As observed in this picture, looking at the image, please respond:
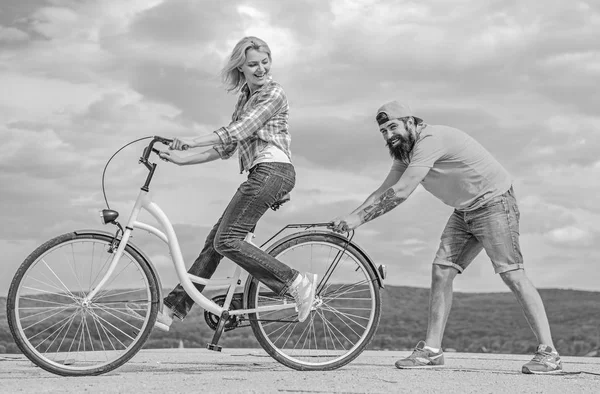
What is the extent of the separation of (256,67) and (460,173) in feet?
5.41

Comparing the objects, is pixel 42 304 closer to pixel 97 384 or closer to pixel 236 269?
pixel 97 384

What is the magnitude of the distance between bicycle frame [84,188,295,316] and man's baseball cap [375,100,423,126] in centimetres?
122

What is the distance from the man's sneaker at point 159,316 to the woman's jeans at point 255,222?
22.0 inches

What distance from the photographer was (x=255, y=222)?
4.95m

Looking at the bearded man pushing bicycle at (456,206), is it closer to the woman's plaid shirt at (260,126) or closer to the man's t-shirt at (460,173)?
the man's t-shirt at (460,173)

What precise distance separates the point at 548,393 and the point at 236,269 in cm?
213

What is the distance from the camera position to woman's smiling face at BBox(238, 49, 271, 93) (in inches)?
193

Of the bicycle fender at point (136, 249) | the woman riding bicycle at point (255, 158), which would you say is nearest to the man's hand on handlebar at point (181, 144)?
the woman riding bicycle at point (255, 158)

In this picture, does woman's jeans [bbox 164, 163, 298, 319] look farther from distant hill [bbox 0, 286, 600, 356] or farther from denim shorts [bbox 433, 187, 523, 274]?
distant hill [bbox 0, 286, 600, 356]

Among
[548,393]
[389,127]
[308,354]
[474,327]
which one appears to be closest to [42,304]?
[308,354]

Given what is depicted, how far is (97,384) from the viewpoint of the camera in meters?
4.50

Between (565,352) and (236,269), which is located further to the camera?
(565,352)

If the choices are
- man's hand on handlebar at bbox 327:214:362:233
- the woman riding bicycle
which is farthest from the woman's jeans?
man's hand on handlebar at bbox 327:214:362:233

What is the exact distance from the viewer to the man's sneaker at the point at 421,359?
5625 mm
